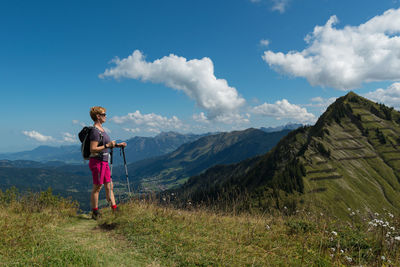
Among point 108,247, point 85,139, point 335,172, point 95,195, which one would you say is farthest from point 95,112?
point 335,172

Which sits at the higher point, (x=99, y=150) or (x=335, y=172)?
Result: (x=99, y=150)

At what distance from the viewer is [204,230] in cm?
661

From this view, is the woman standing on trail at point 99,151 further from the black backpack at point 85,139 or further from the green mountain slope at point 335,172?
the green mountain slope at point 335,172

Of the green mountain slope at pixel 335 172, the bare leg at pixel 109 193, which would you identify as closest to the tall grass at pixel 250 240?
the bare leg at pixel 109 193

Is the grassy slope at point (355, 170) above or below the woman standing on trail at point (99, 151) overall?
below

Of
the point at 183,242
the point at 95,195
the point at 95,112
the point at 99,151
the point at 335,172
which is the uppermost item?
the point at 95,112

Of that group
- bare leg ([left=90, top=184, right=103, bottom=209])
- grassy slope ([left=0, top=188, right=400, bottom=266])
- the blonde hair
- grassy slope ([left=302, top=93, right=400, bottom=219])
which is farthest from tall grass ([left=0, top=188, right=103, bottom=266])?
grassy slope ([left=302, top=93, right=400, bottom=219])

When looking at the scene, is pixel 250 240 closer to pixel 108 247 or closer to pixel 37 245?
pixel 108 247

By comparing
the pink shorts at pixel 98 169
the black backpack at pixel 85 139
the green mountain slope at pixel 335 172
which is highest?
the black backpack at pixel 85 139

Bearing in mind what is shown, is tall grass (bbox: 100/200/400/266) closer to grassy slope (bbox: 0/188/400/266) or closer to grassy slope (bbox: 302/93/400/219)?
grassy slope (bbox: 0/188/400/266)

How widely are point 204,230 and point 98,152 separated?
15.3 feet

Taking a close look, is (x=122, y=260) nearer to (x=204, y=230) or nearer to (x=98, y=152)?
(x=204, y=230)

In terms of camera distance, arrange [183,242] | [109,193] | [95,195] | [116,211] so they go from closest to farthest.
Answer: [183,242] → [116,211] → [95,195] → [109,193]

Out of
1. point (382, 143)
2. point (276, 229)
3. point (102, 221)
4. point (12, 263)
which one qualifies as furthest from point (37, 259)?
point (382, 143)
